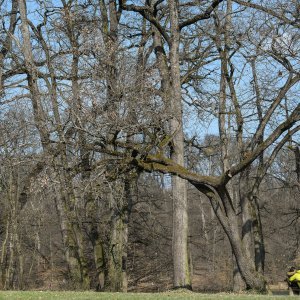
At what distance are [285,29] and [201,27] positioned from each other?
5.17 metres

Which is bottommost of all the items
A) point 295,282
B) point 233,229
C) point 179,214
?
point 295,282

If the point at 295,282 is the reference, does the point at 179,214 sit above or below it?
above

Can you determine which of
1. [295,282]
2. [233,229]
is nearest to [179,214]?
[233,229]

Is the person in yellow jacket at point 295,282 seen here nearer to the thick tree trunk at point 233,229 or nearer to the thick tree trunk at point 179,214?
the thick tree trunk at point 233,229

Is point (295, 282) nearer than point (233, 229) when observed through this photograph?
No

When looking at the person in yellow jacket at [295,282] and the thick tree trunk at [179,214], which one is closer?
the person in yellow jacket at [295,282]

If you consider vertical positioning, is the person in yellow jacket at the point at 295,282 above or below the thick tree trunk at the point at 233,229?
below

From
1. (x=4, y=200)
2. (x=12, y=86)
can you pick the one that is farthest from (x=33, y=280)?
(x=12, y=86)

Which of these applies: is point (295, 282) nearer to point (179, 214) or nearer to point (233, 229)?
point (233, 229)

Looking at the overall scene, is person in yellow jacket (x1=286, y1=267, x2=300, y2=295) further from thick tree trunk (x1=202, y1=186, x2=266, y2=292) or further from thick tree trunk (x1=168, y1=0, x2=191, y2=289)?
thick tree trunk (x1=168, y1=0, x2=191, y2=289)

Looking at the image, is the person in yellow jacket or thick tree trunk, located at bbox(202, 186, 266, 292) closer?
thick tree trunk, located at bbox(202, 186, 266, 292)

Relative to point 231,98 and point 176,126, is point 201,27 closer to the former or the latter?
point 231,98

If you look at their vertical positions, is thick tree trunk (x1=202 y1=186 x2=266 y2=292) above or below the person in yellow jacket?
above

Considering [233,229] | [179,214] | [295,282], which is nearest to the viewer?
[233,229]
